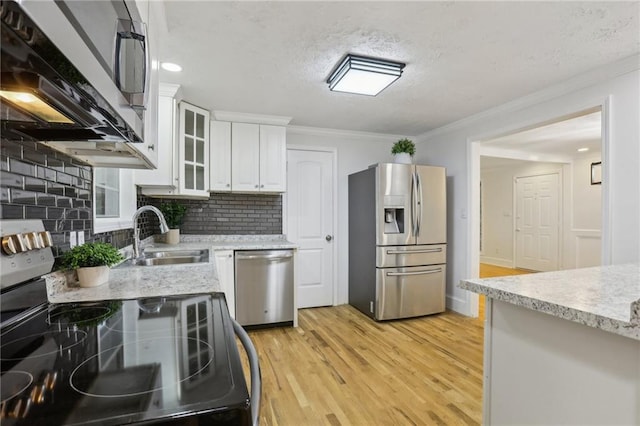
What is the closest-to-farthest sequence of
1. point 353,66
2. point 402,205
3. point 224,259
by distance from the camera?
point 353,66, point 224,259, point 402,205

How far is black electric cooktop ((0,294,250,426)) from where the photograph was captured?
47 cm

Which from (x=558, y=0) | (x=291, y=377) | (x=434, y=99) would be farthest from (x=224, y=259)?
(x=558, y=0)

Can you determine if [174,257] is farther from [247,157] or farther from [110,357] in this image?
[110,357]

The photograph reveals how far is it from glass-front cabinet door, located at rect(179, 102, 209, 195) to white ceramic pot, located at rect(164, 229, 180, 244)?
491mm

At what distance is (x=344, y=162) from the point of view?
161 inches

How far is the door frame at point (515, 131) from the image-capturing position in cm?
224

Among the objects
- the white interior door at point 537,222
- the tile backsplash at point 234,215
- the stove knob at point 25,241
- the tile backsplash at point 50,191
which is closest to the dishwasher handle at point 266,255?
the tile backsplash at point 234,215

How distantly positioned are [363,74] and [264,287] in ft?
6.92

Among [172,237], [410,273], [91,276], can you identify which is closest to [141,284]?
[91,276]

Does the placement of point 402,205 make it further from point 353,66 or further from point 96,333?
point 96,333

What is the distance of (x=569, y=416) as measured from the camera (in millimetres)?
990

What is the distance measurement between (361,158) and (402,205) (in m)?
1.04

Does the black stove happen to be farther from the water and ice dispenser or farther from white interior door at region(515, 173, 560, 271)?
white interior door at region(515, 173, 560, 271)

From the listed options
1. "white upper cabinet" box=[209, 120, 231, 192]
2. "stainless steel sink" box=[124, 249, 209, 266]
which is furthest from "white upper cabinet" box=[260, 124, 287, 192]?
"stainless steel sink" box=[124, 249, 209, 266]
